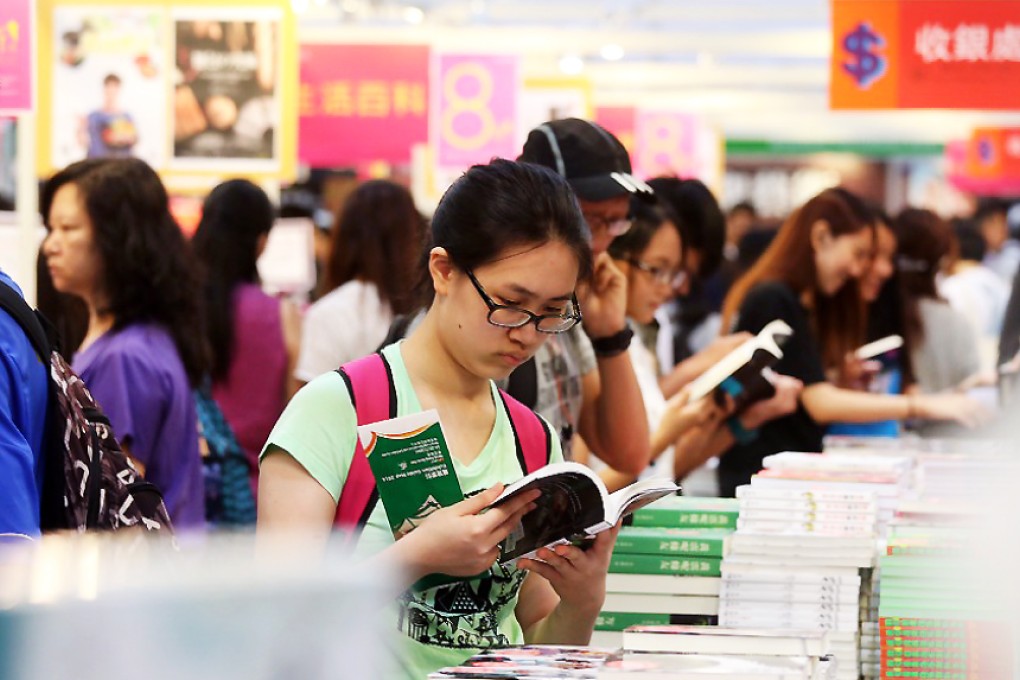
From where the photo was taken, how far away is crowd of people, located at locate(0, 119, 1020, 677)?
2264 millimetres

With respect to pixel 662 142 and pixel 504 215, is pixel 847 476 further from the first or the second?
pixel 662 142

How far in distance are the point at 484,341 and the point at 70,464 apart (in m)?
0.65

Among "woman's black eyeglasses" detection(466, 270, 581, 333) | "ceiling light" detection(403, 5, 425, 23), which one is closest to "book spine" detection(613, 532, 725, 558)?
"woman's black eyeglasses" detection(466, 270, 581, 333)

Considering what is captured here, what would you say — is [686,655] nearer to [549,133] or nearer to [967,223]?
[549,133]

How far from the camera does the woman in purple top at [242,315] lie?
5.70m

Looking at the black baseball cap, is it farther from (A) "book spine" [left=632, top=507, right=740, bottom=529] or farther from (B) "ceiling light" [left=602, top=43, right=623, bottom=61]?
(B) "ceiling light" [left=602, top=43, right=623, bottom=61]

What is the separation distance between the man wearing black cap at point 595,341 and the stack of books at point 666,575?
27cm

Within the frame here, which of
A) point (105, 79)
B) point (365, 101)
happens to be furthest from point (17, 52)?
point (365, 101)

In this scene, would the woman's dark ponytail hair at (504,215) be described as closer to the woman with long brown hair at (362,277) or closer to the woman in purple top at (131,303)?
the woman in purple top at (131,303)

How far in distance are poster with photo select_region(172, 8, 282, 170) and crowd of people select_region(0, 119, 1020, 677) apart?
128 cm

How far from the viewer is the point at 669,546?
306 centimetres

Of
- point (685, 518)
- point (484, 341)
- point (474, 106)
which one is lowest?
point (685, 518)

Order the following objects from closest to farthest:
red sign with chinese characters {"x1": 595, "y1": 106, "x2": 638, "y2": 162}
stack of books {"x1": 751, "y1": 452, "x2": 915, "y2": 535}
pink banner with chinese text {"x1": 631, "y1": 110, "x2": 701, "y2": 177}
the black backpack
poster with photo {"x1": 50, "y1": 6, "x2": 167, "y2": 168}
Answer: the black backpack → stack of books {"x1": 751, "y1": 452, "x2": 915, "y2": 535} → poster with photo {"x1": 50, "y1": 6, "x2": 167, "y2": 168} → red sign with chinese characters {"x1": 595, "y1": 106, "x2": 638, "y2": 162} → pink banner with chinese text {"x1": 631, "y1": 110, "x2": 701, "y2": 177}

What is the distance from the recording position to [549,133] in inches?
128
